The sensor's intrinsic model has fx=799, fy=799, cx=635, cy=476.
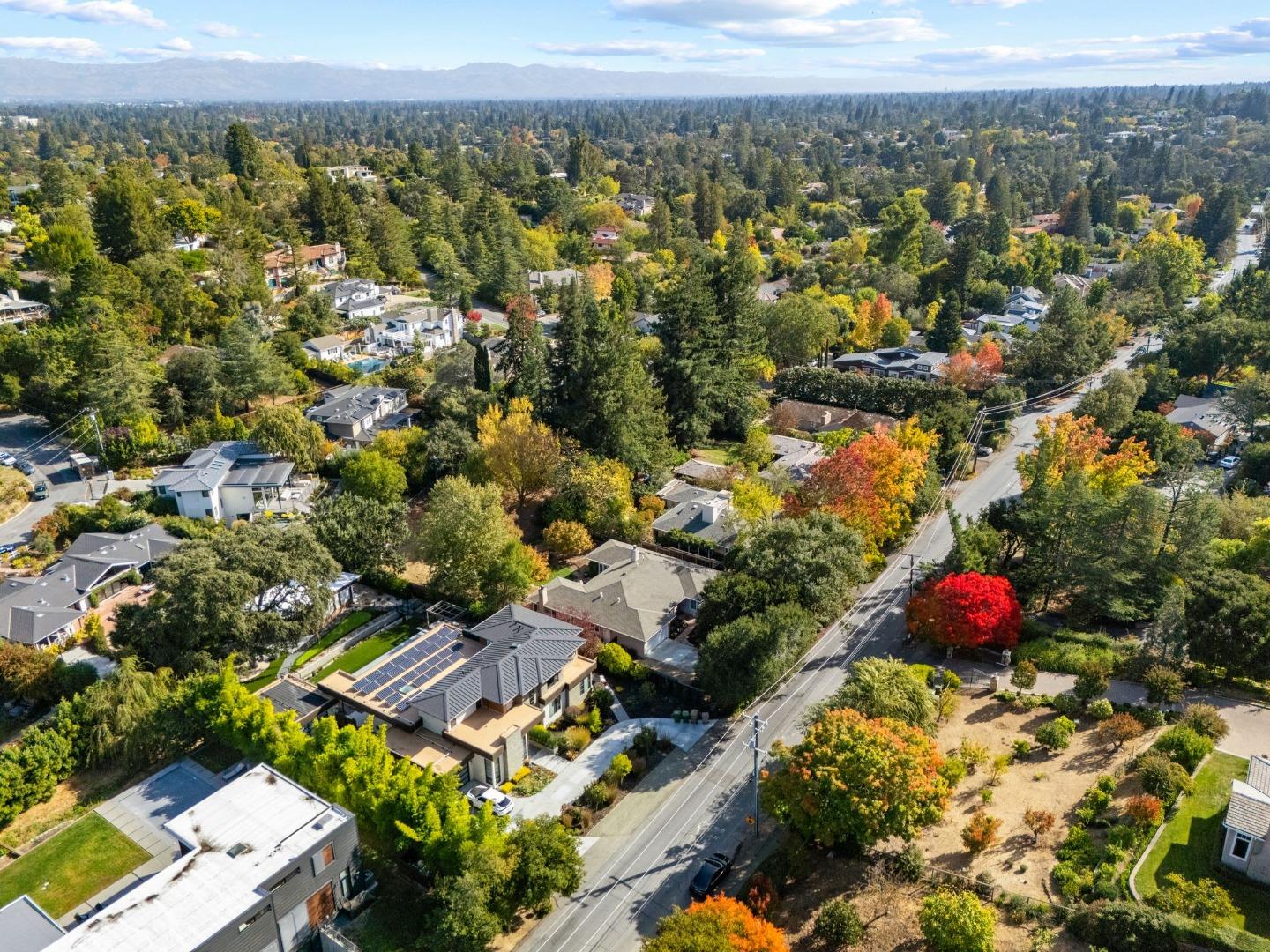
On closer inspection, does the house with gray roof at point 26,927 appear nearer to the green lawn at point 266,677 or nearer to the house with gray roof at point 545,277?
the green lawn at point 266,677

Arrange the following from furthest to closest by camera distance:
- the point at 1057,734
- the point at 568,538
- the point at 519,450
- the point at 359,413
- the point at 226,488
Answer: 1. the point at 359,413
2. the point at 226,488
3. the point at 519,450
4. the point at 568,538
5. the point at 1057,734

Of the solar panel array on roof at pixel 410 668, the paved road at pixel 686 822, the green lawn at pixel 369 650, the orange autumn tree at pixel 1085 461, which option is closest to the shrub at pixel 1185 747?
the paved road at pixel 686 822

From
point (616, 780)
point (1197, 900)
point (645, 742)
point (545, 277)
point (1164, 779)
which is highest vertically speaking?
point (545, 277)

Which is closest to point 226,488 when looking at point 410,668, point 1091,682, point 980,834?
point 410,668

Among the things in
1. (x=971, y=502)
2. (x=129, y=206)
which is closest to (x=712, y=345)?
(x=971, y=502)

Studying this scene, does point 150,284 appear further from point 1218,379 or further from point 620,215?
point 1218,379

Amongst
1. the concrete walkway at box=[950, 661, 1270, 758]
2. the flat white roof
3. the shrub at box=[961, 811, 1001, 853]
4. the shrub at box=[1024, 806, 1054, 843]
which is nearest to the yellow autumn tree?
the flat white roof

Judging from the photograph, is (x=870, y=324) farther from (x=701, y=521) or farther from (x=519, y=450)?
(x=519, y=450)
